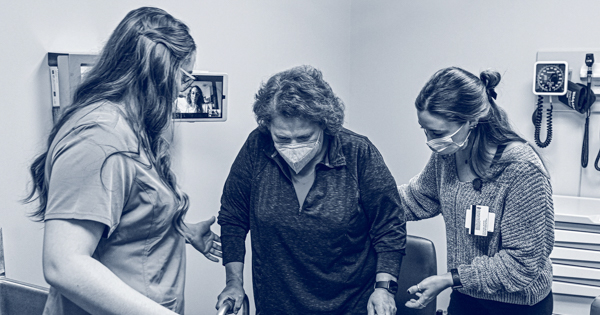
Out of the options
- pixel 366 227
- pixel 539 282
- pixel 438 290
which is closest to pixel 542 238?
pixel 539 282

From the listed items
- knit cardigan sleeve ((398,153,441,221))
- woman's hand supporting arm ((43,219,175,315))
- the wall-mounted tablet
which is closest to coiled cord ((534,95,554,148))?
knit cardigan sleeve ((398,153,441,221))

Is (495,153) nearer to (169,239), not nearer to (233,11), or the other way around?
(169,239)

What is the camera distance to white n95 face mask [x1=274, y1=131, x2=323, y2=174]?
→ 1.44 meters

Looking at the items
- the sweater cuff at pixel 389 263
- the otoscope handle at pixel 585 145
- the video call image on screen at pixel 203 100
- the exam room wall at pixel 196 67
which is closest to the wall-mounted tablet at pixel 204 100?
the video call image on screen at pixel 203 100

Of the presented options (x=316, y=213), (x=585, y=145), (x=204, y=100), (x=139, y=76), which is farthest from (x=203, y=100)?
(x=585, y=145)

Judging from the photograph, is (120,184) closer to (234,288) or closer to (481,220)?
(234,288)

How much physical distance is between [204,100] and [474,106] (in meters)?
0.82

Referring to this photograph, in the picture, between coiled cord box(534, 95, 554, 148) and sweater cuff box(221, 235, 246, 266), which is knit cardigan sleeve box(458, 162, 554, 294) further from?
coiled cord box(534, 95, 554, 148)

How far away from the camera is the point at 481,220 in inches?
58.5

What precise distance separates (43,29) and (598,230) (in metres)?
1.83

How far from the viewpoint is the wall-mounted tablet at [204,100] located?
1.71m

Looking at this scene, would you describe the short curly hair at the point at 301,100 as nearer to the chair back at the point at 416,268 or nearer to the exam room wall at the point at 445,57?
the chair back at the point at 416,268

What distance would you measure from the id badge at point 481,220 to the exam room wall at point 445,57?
2.95 ft

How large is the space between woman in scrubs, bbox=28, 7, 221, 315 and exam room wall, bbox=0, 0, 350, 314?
0.54 m
